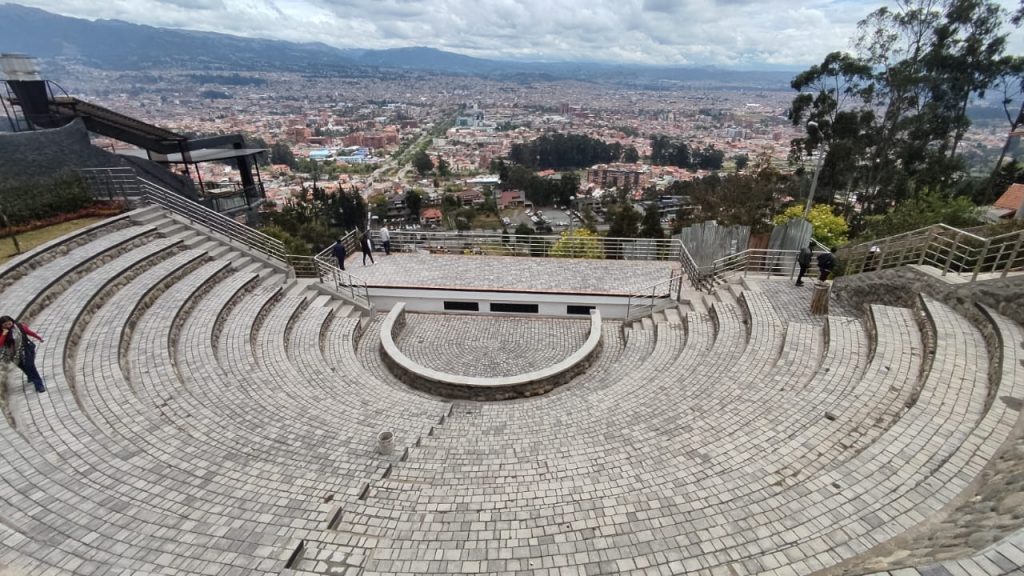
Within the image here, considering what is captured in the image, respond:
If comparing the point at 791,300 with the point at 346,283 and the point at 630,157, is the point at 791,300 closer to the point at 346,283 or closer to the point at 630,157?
the point at 346,283

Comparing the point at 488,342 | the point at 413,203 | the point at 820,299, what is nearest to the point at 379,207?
the point at 413,203

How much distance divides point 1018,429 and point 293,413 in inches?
360

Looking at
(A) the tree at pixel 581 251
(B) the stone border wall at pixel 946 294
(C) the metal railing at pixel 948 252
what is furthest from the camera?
(A) the tree at pixel 581 251

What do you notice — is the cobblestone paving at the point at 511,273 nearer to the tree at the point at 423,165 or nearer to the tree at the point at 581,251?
the tree at the point at 581,251

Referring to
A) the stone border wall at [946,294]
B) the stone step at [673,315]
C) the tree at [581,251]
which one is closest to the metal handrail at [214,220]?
the tree at [581,251]

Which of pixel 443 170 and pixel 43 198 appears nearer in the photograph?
pixel 43 198

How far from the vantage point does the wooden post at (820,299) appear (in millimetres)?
9352

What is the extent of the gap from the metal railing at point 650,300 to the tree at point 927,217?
6749mm

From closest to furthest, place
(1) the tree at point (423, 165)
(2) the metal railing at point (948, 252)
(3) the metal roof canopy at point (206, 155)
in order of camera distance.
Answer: (2) the metal railing at point (948, 252)
(3) the metal roof canopy at point (206, 155)
(1) the tree at point (423, 165)

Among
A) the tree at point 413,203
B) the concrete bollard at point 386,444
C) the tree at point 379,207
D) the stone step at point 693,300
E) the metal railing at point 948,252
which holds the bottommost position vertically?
the tree at point 379,207

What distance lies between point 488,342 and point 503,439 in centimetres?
492

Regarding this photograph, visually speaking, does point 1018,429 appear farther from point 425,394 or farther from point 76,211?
point 76,211

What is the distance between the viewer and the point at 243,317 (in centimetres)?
972

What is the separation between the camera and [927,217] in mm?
12562
